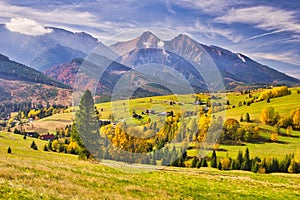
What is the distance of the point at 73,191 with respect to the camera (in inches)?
793

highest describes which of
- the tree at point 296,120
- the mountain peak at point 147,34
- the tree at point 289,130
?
the mountain peak at point 147,34

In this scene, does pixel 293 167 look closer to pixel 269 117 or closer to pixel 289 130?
→ pixel 289 130

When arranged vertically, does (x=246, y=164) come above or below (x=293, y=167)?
above

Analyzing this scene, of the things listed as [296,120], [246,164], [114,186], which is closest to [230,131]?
[246,164]

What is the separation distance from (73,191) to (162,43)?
63.0 ft

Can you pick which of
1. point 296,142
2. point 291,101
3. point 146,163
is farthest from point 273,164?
point 291,101

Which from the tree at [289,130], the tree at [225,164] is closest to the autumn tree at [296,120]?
the tree at [289,130]

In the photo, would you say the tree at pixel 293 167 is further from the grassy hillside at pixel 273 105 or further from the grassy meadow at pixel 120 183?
the grassy hillside at pixel 273 105

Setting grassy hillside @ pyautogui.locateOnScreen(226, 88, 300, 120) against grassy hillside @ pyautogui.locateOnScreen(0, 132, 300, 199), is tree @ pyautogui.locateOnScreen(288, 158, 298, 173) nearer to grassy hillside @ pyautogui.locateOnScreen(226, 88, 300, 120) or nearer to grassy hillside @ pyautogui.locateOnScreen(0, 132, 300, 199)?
grassy hillside @ pyautogui.locateOnScreen(0, 132, 300, 199)

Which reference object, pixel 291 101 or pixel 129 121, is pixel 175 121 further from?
pixel 291 101

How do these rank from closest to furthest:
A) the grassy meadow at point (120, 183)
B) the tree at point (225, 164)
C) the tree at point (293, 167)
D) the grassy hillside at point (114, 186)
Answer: the grassy hillside at point (114, 186) → the grassy meadow at point (120, 183) → the tree at point (225, 164) → the tree at point (293, 167)

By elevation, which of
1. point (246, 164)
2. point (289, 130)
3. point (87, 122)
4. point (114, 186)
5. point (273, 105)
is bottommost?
point (246, 164)

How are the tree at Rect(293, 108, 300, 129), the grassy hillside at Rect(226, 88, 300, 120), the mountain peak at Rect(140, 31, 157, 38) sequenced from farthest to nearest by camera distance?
the grassy hillside at Rect(226, 88, 300, 120) → the tree at Rect(293, 108, 300, 129) → the mountain peak at Rect(140, 31, 157, 38)

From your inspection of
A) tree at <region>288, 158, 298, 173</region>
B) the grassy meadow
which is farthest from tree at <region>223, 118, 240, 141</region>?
the grassy meadow
